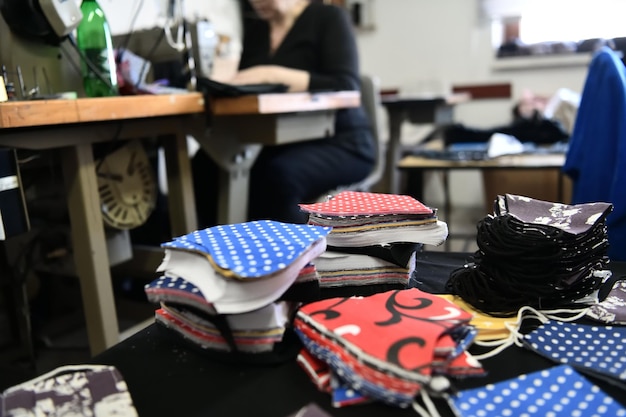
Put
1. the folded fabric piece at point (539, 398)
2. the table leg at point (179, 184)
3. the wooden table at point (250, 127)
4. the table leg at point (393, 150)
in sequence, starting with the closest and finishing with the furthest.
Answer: the folded fabric piece at point (539, 398) < the wooden table at point (250, 127) < the table leg at point (179, 184) < the table leg at point (393, 150)

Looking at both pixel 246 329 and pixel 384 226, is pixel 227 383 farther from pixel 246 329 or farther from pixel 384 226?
pixel 384 226

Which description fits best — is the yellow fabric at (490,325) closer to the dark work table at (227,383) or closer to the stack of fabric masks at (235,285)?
the dark work table at (227,383)

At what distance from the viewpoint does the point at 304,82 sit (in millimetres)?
1725

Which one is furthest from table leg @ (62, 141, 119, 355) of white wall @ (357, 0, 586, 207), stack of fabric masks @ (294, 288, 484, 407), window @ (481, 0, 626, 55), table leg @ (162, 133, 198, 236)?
window @ (481, 0, 626, 55)

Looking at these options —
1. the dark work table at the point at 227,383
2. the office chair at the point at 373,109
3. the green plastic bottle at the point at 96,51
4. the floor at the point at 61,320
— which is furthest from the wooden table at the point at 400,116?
the dark work table at the point at 227,383

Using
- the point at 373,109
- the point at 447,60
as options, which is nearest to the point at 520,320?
the point at 373,109

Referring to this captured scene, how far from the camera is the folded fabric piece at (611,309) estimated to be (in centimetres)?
64

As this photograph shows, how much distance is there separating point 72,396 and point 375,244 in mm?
413

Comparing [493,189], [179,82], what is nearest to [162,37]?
[179,82]

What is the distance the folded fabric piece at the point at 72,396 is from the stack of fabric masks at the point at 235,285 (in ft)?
0.32

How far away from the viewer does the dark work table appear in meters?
0.51

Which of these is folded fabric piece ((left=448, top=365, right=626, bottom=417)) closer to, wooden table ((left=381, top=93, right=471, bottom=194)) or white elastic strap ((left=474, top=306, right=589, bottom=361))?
white elastic strap ((left=474, top=306, right=589, bottom=361))

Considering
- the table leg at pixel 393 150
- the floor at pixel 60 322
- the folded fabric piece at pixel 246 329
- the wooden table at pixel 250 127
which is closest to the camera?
the folded fabric piece at pixel 246 329

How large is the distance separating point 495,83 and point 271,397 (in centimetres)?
320
